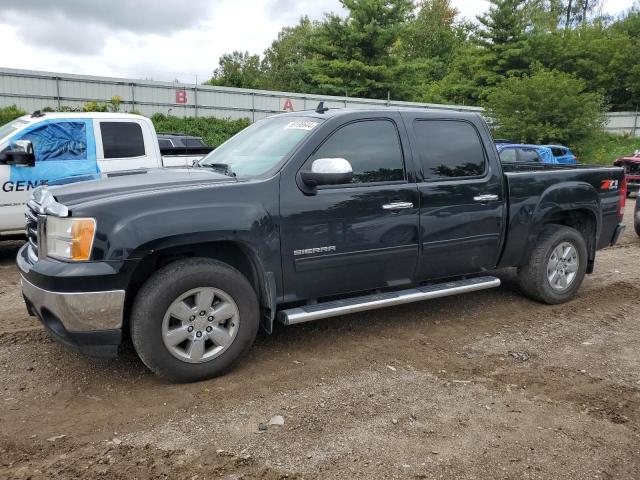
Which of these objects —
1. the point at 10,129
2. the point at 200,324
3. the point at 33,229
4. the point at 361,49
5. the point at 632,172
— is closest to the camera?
the point at 200,324

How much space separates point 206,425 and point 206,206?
137cm

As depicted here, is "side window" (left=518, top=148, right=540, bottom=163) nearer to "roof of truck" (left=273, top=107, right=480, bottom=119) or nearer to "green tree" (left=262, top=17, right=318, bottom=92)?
"roof of truck" (left=273, top=107, right=480, bottom=119)

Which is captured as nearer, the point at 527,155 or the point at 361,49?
the point at 527,155

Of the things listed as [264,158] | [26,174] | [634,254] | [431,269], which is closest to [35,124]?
[26,174]

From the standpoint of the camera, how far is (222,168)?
14.9 ft

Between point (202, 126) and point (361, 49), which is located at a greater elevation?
point (361, 49)

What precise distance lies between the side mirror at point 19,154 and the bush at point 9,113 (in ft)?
42.6

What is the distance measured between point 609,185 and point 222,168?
164 inches

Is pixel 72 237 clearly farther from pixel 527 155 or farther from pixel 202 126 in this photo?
pixel 202 126

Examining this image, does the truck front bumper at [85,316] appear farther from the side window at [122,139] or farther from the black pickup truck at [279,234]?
the side window at [122,139]

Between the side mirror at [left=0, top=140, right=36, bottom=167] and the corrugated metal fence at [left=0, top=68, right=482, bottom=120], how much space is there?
44.0 feet

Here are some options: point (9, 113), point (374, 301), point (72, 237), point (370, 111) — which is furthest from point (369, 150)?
point (9, 113)

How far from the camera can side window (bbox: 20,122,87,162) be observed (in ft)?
24.5

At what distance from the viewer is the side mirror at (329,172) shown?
12.8ft
